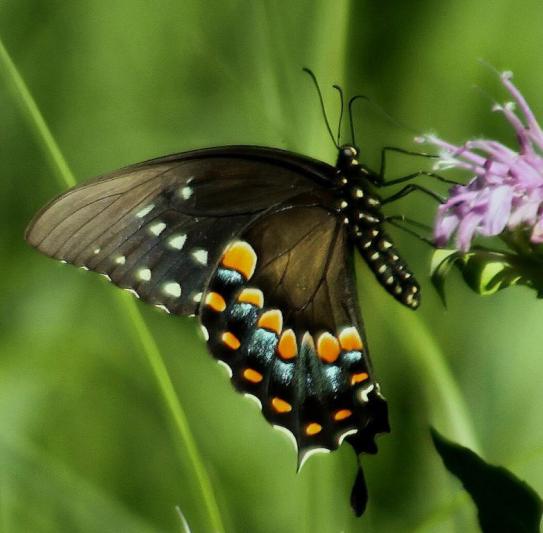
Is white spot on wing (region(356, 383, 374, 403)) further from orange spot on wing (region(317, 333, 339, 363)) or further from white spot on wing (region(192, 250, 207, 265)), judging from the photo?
white spot on wing (region(192, 250, 207, 265))

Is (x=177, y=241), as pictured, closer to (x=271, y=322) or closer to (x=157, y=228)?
(x=157, y=228)

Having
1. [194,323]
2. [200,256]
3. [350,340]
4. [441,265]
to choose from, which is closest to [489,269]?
[441,265]

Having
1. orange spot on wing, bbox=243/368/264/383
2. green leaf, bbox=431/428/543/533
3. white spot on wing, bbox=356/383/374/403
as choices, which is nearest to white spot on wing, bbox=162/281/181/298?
orange spot on wing, bbox=243/368/264/383

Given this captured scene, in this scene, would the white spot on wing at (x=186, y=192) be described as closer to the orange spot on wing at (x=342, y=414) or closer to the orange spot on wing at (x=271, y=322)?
the orange spot on wing at (x=271, y=322)

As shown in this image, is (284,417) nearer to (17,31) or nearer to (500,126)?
(500,126)

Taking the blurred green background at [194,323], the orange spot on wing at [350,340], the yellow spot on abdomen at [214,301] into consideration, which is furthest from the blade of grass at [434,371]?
the yellow spot on abdomen at [214,301]
